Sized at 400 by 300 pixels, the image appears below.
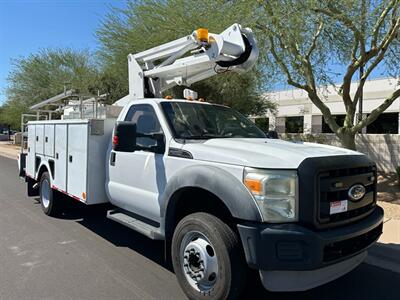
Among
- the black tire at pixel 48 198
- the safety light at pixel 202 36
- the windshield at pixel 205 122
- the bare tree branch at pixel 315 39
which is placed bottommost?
the black tire at pixel 48 198

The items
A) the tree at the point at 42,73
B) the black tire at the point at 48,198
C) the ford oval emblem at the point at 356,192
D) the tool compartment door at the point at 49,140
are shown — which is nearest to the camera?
the ford oval emblem at the point at 356,192

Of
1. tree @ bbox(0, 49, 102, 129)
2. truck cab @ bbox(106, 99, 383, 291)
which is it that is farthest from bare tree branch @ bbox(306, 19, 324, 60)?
tree @ bbox(0, 49, 102, 129)

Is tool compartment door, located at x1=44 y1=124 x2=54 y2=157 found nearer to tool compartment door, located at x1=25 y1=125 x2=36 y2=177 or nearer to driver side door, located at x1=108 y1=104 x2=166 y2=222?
tool compartment door, located at x1=25 y1=125 x2=36 y2=177

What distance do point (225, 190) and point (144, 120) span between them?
1925 mm

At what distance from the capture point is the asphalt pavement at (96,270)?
396 centimetres

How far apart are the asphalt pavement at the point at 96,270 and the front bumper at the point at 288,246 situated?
0.68 meters

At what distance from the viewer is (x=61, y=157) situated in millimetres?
6277

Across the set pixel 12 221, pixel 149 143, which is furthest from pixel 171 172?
pixel 12 221

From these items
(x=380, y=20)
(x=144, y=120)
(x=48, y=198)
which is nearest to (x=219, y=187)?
(x=144, y=120)

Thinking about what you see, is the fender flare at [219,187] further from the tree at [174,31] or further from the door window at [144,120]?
the tree at [174,31]

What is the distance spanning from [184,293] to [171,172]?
1254mm

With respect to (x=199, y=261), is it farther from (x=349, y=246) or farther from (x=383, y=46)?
(x=383, y=46)

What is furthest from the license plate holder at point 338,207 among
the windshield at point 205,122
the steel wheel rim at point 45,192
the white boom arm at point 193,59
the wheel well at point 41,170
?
the wheel well at point 41,170

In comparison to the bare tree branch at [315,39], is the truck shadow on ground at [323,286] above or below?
below
